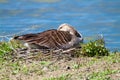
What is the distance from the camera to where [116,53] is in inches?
451

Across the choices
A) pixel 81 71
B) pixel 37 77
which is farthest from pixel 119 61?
pixel 37 77

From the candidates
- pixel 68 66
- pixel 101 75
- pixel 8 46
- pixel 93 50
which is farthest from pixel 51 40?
pixel 101 75

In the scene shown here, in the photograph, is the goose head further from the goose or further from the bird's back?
the bird's back

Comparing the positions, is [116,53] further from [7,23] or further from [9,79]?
[7,23]

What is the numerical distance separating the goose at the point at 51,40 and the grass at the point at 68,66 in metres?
0.30

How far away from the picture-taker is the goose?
1172cm

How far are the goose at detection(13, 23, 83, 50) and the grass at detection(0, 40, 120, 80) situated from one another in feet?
0.97

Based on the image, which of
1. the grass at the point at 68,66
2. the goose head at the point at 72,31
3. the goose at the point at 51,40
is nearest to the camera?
the grass at the point at 68,66

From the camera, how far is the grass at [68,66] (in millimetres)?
9625

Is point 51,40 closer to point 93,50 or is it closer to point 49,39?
point 49,39

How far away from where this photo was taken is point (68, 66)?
10.3m

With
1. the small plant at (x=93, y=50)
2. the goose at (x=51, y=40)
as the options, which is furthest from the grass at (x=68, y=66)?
the goose at (x=51, y=40)

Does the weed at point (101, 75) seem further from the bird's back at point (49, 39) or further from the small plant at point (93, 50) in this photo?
the bird's back at point (49, 39)

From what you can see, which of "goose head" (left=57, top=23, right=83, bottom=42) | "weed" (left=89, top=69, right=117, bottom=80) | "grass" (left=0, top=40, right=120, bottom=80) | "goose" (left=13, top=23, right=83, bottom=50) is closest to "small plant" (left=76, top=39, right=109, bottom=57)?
"grass" (left=0, top=40, right=120, bottom=80)
